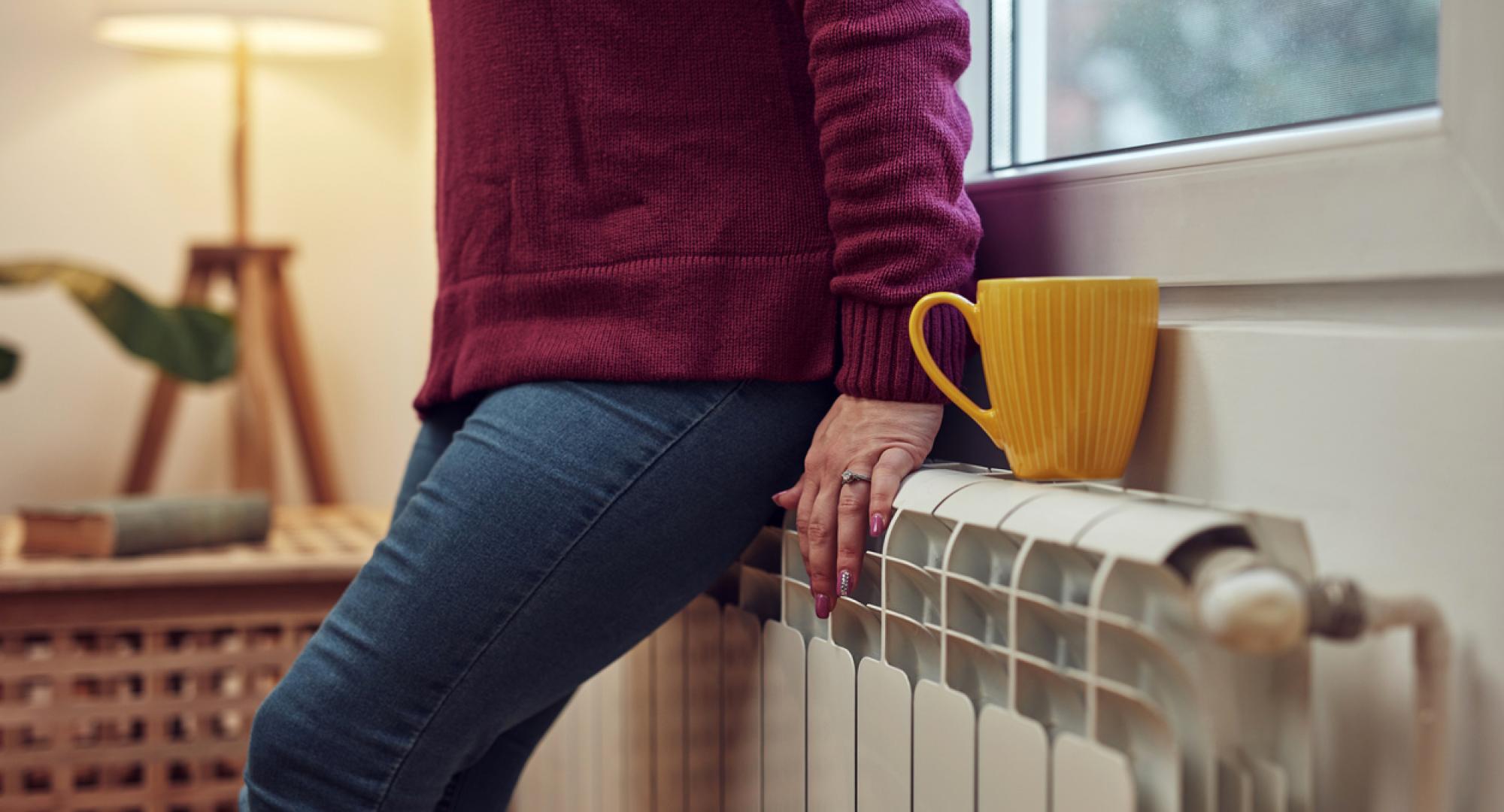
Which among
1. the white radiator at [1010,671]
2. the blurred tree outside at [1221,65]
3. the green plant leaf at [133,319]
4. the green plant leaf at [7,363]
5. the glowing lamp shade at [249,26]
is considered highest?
the glowing lamp shade at [249,26]

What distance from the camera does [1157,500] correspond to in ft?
1.81

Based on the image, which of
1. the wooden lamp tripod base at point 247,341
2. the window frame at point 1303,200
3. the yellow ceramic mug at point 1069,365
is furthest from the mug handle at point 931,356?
the wooden lamp tripod base at point 247,341

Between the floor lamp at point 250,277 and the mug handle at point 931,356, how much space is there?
147 centimetres

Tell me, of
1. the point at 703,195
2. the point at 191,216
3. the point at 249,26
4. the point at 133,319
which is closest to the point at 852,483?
the point at 703,195

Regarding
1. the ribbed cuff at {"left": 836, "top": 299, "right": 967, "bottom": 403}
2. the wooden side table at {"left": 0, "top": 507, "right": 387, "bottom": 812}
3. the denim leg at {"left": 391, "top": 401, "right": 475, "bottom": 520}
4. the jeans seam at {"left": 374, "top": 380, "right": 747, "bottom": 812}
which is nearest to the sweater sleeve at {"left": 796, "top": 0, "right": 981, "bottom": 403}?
the ribbed cuff at {"left": 836, "top": 299, "right": 967, "bottom": 403}

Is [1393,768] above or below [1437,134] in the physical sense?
below

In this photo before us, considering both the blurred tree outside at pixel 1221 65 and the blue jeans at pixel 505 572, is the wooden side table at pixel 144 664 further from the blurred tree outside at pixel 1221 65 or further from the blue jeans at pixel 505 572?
the blurred tree outside at pixel 1221 65

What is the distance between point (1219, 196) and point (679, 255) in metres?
0.30

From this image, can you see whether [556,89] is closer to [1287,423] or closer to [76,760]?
[1287,423]

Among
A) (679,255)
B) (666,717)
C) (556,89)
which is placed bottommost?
(666,717)

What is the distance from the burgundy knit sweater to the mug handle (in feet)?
0.07

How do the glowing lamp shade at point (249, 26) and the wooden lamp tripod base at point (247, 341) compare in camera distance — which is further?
the wooden lamp tripod base at point (247, 341)

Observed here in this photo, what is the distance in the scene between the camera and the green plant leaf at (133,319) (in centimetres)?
170

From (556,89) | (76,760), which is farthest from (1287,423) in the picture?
(76,760)
